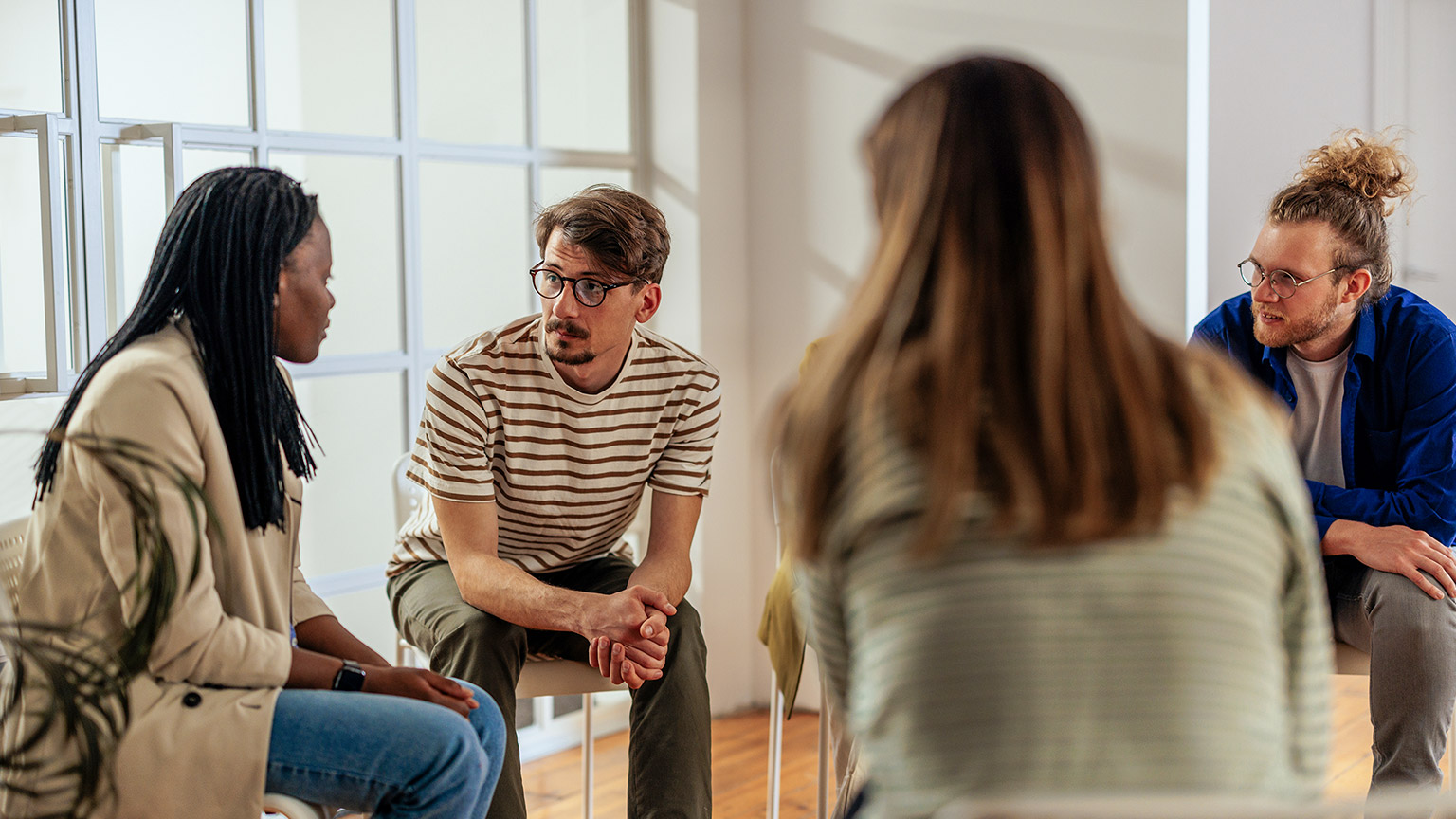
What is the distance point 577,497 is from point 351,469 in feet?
2.54

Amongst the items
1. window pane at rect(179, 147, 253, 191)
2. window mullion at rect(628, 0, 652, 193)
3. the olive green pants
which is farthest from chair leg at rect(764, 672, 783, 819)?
window mullion at rect(628, 0, 652, 193)

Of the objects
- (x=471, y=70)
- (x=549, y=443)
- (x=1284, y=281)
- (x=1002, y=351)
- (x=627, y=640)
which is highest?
(x=471, y=70)

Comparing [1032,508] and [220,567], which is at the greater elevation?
[1032,508]

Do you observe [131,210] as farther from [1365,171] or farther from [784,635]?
[1365,171]

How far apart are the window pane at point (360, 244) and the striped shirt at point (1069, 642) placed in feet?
6.31

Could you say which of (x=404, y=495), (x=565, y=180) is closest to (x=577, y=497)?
(x=404, y=495)

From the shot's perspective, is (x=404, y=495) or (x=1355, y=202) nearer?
(x=1355, y=202)

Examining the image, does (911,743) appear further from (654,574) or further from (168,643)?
(654,574)

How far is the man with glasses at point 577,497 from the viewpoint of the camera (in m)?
1.88

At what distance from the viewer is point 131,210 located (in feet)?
7.23

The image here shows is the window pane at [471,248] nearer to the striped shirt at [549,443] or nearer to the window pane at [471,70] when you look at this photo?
the window pane at [471,70]

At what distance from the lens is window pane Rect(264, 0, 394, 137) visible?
2422mm

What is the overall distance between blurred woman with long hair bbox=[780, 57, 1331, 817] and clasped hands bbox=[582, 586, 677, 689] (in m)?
0.98

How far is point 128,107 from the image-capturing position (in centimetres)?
218
